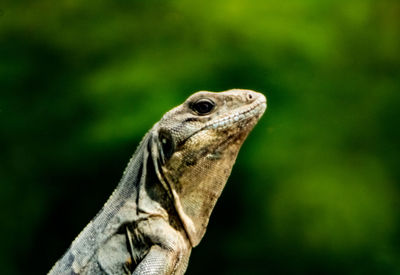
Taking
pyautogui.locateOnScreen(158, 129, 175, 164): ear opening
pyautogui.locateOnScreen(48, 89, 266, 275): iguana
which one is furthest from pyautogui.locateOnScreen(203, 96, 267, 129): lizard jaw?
pyautogui.locateOnScreen(158, 129, 175, 164): ear opening

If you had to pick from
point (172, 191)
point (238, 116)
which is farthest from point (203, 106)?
point (172, 191)

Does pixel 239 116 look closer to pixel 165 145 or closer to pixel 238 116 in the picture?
pixel 238 116

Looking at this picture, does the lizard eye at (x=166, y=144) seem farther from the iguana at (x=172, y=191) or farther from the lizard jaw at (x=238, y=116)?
the lizard jaw at (x=238, y=116)

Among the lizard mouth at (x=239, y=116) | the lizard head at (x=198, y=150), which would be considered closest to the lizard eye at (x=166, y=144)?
the lizard head at (x=198, y=150)

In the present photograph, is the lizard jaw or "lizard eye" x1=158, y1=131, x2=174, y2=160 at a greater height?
the lizard jaw

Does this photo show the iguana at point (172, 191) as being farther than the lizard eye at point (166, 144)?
No

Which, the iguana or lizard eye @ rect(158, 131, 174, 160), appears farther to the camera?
lizard eye @ rect(158, 131, 174, 160)

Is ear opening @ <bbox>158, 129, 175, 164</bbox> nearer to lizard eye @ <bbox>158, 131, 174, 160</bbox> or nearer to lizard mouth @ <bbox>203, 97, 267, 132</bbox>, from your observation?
lizard eye @ <bbox>158, 131, 174, 160</bbox>

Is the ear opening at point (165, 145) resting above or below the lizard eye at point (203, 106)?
below
